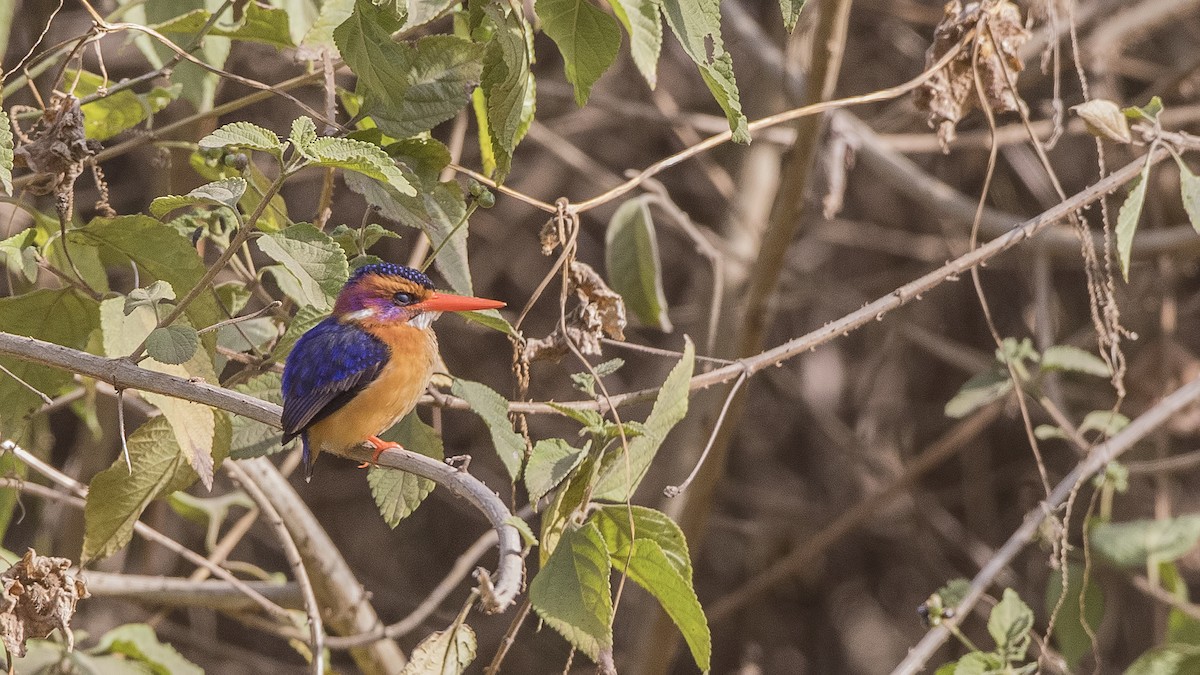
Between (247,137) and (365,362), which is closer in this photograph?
(247,137)

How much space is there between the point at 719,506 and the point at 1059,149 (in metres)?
2.30

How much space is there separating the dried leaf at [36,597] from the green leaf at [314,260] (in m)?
0.55

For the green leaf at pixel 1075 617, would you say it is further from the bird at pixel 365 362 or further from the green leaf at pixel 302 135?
the green leaf at pixel 302 135

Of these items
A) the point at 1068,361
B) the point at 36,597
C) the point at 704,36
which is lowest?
the point at 36,597

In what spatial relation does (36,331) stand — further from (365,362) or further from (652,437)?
(652,437)

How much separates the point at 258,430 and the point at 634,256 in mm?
1127

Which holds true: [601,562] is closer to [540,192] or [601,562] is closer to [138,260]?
[138,260]

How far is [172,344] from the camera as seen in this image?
1698mm

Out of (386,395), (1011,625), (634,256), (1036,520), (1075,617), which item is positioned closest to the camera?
(386,395)

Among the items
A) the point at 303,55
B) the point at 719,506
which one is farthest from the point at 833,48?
the point at 719,506

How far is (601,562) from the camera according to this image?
1.79 metres

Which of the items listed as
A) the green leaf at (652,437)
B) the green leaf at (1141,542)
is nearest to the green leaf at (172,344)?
the green leaf at (652,437)

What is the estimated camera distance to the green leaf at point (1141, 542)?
3.10 meters

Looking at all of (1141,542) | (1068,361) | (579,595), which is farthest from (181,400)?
(1141,542)
